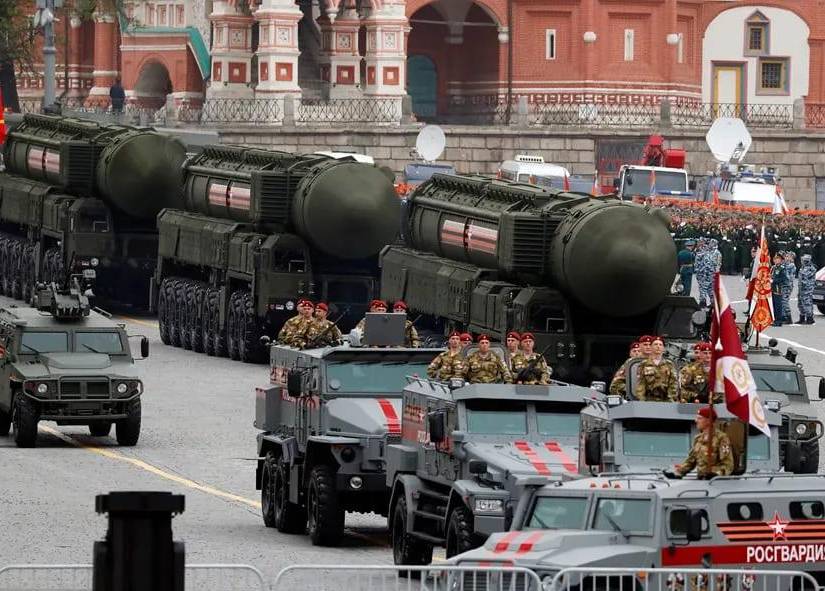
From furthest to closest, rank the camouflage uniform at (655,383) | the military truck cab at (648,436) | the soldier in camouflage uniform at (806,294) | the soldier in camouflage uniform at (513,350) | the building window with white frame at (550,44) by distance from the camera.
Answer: the building window with white frame at (550,44), the soldier in camouflage uniform at (806,294), the soldier in camouflage uniform at (513,350), the camouflage uniform at (655,383), the military truck cab at (648,436)

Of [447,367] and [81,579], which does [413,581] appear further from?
[447,367]

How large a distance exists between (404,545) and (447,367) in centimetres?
236

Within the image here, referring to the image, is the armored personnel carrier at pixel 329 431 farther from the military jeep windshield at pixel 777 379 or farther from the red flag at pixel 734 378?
the military jeep windshield at pixel 777 379

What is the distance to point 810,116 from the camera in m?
80.2

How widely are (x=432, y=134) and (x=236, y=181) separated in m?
27.2

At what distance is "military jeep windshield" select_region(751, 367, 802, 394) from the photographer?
86.5ft

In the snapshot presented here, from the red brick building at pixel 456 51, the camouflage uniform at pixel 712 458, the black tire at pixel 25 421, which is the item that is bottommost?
the black tire at pixel 25 421

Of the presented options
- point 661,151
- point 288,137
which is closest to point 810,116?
point 661,151

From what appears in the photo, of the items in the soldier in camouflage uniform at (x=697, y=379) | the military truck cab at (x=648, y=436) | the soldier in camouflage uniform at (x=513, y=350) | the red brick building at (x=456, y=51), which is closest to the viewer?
the military truck cab at (x=648, y=436)

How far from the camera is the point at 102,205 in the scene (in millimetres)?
46500

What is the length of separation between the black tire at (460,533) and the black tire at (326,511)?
113 inches

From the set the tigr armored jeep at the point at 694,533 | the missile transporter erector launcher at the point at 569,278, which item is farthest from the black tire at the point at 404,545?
the missile transporter erector launcher at the point at 569,278

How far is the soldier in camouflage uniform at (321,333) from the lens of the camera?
78.9ft

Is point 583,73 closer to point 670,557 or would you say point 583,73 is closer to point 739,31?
point 739,31
